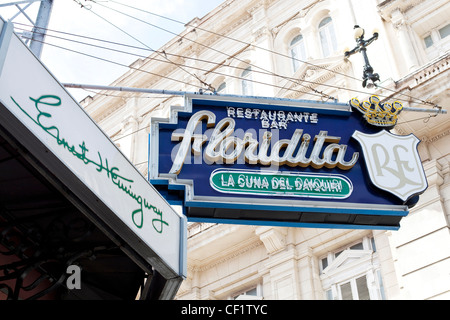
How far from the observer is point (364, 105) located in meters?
8.70

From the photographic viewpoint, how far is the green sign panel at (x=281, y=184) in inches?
285

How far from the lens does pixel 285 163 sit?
7.77 meters

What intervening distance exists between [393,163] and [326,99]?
360 inches

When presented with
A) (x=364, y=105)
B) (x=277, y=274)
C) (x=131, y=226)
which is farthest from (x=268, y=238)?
(x=131, y=226)

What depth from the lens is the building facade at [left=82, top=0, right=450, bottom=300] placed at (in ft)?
41.5

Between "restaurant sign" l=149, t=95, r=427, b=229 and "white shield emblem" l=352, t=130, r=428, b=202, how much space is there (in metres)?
0.01

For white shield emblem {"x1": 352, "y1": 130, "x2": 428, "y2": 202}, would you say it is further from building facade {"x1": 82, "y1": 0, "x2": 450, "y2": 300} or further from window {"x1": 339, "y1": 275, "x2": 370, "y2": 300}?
window {"x1": 339, "y1": 275, "x2": 370, "y2": 300}

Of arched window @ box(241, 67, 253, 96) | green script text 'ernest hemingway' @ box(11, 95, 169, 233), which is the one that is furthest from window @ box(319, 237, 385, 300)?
green script text 'ernest hemingway' @ box(11, 95, 169, 233)

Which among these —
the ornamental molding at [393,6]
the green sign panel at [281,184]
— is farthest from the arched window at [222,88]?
the green sign panel at [281,184]

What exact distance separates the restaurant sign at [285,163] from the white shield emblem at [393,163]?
0.01 m

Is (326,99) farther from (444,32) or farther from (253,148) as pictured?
(253,148)

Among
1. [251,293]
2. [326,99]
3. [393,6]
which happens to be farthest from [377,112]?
[393,6]

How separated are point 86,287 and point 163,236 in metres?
1.48
